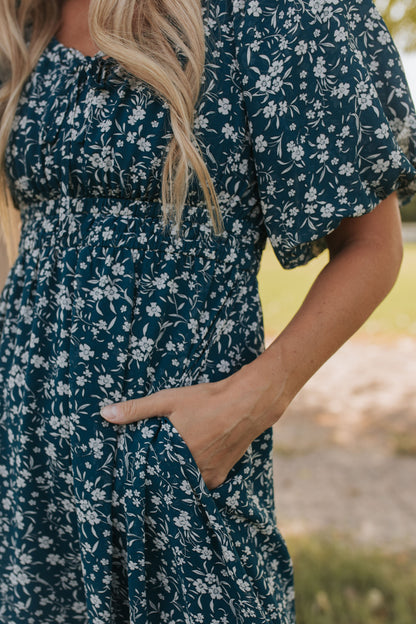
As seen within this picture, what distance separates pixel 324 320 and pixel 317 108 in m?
0.41

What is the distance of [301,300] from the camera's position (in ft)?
29.6

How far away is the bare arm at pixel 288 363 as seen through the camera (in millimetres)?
1064

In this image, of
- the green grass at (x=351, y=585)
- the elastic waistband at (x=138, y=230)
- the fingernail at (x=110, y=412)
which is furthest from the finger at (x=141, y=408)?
the green grass at (x=351, y=585)

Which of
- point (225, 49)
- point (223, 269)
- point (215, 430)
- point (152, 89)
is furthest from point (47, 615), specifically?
point (225, 49)

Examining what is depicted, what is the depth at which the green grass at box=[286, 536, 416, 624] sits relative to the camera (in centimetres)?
255

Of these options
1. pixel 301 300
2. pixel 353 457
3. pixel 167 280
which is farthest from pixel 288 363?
pixel 301 300

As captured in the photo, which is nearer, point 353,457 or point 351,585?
point 351,585

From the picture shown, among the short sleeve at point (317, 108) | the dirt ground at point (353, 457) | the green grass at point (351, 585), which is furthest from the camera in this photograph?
the dirt ground at point (353, 457)

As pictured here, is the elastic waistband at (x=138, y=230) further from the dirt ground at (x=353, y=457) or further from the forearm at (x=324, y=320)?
the dirt ground at (x=353, y=457)

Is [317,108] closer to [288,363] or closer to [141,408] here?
[288,363]

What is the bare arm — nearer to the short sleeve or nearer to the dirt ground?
the short sleeve

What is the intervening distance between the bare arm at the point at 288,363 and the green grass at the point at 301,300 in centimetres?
466

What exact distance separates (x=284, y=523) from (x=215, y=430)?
2.57 m

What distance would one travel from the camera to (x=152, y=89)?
1.12m
